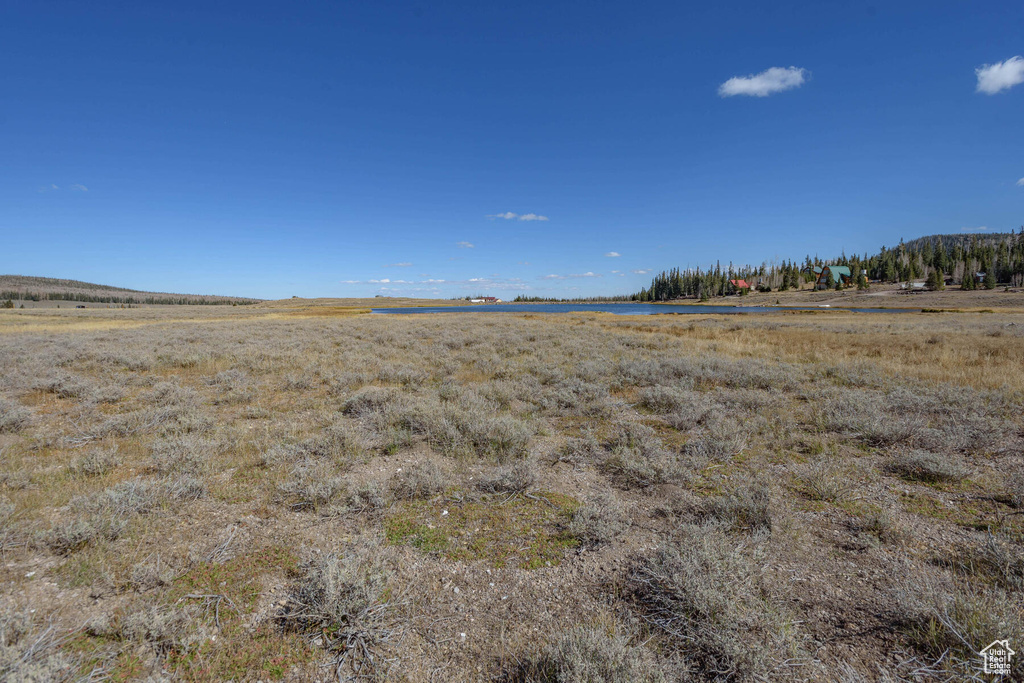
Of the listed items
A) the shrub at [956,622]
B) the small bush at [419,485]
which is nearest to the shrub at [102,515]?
the small bush at [419,485]

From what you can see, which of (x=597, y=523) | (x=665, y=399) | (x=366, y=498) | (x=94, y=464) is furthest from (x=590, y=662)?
(x=94, y=464)

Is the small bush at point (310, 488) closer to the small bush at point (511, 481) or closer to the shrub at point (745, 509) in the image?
the small bush at point (511, 481)

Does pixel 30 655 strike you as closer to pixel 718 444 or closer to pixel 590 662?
pixel 590 662

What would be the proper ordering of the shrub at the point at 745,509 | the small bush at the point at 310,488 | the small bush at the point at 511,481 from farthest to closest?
the small bush at the point at 511,481
the small bush at the point at 310,488
the shrub at the point at 745,509

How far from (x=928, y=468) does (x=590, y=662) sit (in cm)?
602

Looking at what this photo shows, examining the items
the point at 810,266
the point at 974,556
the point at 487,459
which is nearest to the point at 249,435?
the point at 487,459

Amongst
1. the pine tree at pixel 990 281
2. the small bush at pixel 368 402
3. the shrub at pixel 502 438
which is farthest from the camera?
the pine tree at pixel 990 281

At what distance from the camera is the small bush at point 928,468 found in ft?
16.6

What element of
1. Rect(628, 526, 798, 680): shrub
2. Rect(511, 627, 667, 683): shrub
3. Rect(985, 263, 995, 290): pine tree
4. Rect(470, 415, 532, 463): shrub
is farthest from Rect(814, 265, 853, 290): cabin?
Rect(511, 627, 667, 683): shrub

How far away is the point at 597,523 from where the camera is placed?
161 inches

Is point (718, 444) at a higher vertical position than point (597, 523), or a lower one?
higher

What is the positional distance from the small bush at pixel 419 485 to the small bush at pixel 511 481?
23.6 inches

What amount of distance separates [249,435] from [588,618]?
7129mm

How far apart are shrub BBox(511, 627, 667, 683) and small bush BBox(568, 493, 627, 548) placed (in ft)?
4.26
